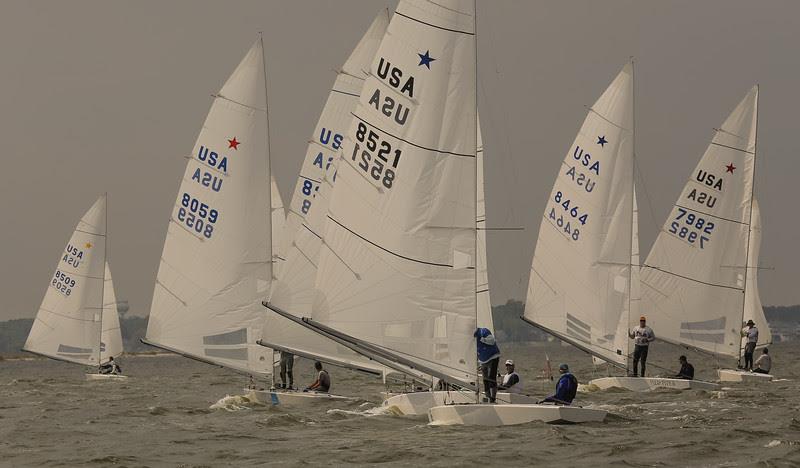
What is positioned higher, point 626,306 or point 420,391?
point 626,306

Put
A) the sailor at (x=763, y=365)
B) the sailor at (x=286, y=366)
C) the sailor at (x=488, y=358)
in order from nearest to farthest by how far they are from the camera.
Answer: the sailor at (x=488, y=358), the sailor at (x=286, y=366), the sailor at (x=763, y=365)

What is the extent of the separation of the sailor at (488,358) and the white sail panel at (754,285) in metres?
24.2

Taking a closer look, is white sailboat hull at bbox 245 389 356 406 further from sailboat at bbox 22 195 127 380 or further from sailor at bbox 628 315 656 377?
sailboat at bbox 22 195 127 380

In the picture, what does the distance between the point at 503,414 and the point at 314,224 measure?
7.15 meters

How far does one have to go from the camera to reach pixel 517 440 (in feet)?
66.8

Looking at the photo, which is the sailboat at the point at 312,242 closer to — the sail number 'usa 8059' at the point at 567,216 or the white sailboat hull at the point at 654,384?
the white sailboat hull at the point at 654,384

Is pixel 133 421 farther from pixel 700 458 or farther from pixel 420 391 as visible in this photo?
pixel 700 458

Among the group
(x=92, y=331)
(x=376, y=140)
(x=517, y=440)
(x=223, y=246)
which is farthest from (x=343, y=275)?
(x=92, y=331)

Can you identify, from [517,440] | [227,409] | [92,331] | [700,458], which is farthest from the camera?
[92,331]

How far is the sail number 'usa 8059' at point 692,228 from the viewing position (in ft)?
131

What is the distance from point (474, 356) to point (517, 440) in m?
2.47

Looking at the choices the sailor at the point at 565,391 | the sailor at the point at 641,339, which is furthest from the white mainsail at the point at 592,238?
the sailor at the point at 565,391

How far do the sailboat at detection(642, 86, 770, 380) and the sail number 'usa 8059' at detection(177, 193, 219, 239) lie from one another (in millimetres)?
14349

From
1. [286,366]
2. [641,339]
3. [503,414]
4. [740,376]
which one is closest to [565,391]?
[503,414]
